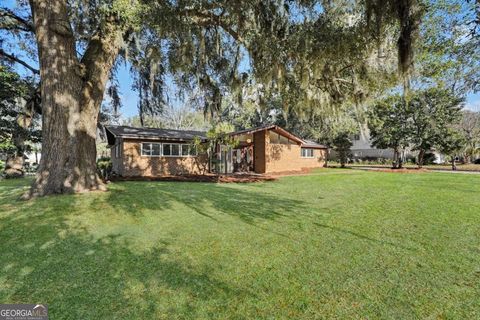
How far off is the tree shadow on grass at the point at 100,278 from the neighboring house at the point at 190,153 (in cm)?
1161

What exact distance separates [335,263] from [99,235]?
4.13 metres

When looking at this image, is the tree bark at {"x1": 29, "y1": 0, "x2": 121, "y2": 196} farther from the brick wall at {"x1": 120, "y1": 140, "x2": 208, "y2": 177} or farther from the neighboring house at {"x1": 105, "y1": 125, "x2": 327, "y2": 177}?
the brick wall at {"x1": 120, "y1": 140, "x2": 208, "y2": 177}

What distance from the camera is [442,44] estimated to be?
5516 millimetres

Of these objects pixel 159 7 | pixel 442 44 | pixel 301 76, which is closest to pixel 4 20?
pixel 159 7

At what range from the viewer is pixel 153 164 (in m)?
16.9

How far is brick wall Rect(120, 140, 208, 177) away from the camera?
52.5 ft

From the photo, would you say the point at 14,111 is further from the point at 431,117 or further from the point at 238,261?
the point at 431,117

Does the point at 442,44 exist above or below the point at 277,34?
below

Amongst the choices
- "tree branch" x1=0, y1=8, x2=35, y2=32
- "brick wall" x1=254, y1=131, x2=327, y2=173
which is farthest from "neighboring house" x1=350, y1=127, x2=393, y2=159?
"tree branch" x1=0, y1=8, x2=35, y2=32

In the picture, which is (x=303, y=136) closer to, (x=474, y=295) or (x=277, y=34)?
(x=277, y=34)

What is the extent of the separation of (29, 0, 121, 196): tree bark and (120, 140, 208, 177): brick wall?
822 cm

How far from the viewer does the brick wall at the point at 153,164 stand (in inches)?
630

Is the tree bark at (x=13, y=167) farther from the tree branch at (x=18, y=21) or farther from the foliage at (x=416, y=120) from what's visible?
the foliage at (x=416, y=120)

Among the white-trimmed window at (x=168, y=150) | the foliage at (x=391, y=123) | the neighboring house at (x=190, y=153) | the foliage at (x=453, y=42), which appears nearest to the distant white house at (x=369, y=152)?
the foliage at (x=391, y=123)
